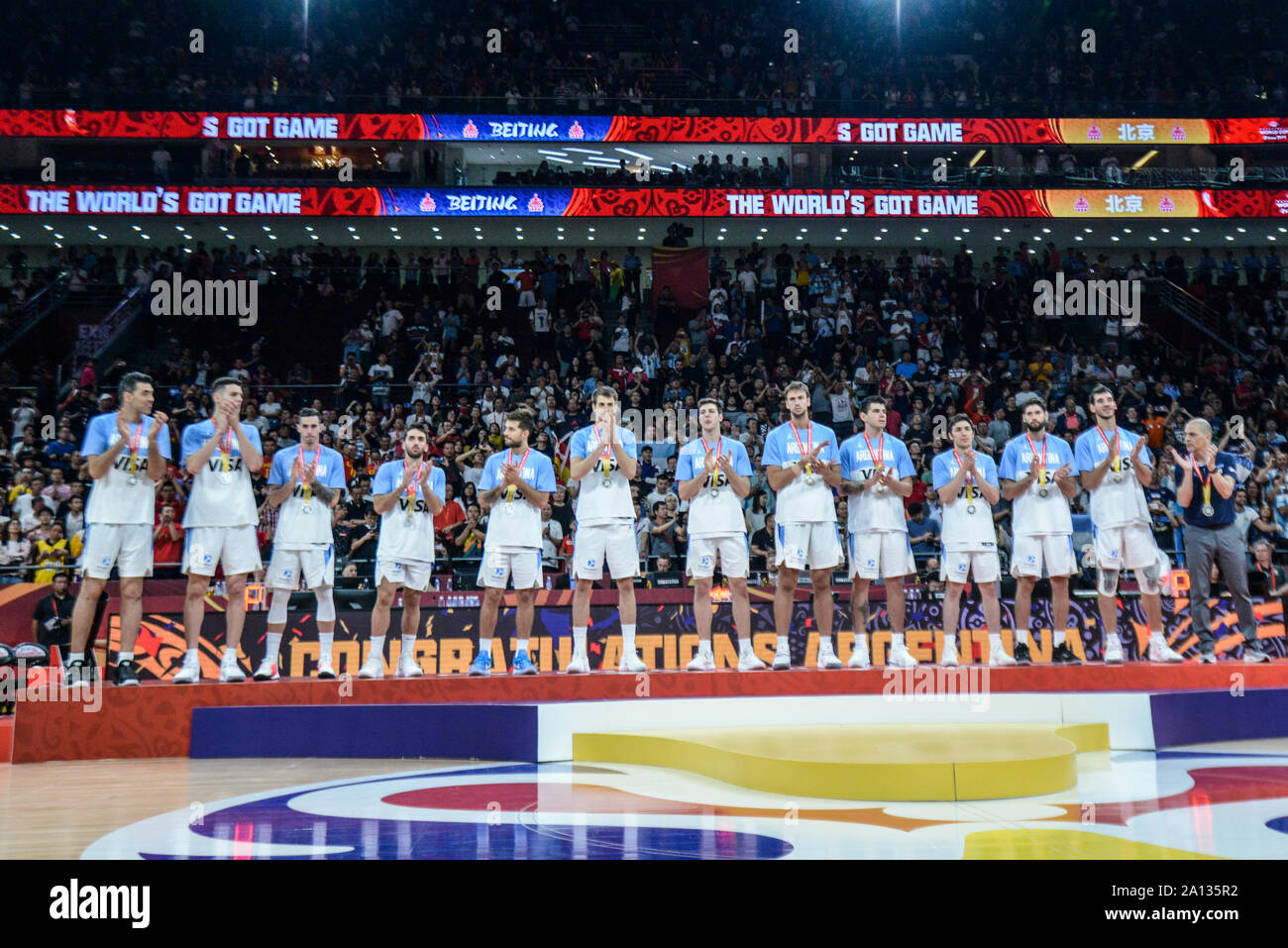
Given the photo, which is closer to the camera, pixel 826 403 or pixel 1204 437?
pixel 1204 437

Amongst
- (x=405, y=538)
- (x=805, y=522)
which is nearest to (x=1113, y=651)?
(x=805, y=522)

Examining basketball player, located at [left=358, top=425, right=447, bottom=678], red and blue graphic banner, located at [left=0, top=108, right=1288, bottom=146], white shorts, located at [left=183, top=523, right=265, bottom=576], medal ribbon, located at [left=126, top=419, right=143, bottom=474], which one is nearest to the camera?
medal ribbon, located at [left=126, top=419, right=143, bottom=474]

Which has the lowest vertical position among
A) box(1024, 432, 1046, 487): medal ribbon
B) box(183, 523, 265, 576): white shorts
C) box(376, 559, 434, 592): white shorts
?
box(376, 559, 434, 592): white shorts

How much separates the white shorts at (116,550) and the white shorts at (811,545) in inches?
188

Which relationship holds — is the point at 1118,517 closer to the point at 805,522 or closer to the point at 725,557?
the point at 805,522

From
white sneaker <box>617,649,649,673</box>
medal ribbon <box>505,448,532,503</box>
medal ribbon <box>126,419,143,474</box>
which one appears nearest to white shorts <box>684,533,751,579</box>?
white sneaker <box>617,649,649,673</box>

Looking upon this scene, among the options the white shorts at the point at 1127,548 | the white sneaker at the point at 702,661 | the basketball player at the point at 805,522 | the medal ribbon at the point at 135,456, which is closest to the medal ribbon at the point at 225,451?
the medal ribbon at the point at 135,456

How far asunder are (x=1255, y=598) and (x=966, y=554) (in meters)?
4.17

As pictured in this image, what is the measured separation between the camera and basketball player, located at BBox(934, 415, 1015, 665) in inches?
334

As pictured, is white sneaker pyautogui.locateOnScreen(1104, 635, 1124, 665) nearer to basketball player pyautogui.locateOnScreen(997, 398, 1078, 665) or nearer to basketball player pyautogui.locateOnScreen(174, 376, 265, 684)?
basketball player pyautogui.locateOnScreen(997, 398, 1078, 665)

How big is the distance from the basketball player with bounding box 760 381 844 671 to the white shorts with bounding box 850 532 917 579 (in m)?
0.20
